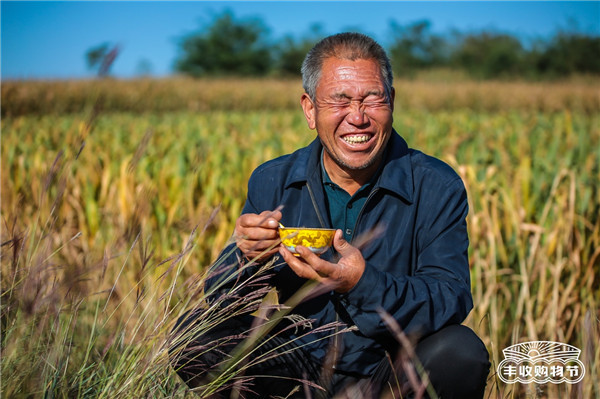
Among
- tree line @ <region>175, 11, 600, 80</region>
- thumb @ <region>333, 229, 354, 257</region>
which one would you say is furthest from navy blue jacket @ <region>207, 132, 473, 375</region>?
tree line @ <region>175, 11, 600, 80</region>

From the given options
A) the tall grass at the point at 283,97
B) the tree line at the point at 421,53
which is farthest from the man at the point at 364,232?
the tree line at the point at 421,53

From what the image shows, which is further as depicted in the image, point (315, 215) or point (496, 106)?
point (496, 106)

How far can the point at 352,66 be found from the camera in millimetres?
2170

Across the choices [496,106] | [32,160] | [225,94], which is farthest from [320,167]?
[496,106]

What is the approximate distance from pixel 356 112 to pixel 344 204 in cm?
37

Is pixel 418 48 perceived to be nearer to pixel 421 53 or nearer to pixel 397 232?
pixel 421 53

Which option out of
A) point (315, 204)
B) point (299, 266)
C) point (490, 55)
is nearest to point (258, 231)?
point (299, 266)

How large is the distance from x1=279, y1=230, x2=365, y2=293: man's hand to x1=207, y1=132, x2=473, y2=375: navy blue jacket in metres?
0.16

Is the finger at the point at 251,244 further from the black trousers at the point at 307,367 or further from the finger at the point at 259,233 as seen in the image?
the black trousers at the point at 307,367

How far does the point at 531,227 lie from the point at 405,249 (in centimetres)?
143

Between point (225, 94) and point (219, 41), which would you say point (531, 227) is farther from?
point (219, 41)

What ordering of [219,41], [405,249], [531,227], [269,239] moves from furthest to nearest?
1. [219,41]
2. [531,227]
3. [405,249]
4. [269,239]

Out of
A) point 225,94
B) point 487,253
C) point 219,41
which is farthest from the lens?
point 219,41

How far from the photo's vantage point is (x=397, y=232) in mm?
2131
